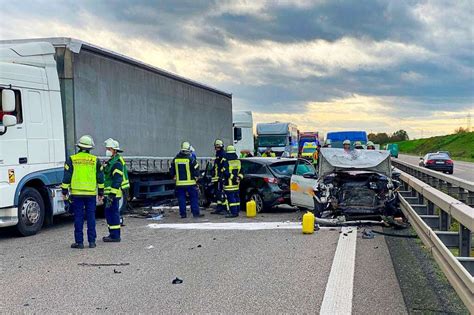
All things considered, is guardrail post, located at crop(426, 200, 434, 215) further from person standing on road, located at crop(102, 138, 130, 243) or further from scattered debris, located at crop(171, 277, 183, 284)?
person standing on road, located at crop(102, 138, 130, 243)

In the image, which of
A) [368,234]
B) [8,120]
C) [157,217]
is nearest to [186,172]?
[157,217]

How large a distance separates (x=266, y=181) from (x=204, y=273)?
6.61 m

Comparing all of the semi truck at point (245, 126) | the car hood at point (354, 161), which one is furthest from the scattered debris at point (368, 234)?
the semi truck at point (245, 126)

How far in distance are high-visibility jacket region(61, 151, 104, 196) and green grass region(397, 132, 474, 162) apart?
66.9m

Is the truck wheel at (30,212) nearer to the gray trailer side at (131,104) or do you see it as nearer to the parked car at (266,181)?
the gray trailer side at (131,104)

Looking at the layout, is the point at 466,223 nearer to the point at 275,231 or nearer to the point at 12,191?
the point at 275,231

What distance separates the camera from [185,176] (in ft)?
41.3

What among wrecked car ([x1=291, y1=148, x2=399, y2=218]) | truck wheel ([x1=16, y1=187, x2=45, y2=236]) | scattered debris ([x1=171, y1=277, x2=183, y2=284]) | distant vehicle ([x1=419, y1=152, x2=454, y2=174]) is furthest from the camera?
distant vehicle ([x1=419, y1=152, x2=454, y2=174])

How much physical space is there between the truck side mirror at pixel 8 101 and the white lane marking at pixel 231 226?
143 inches

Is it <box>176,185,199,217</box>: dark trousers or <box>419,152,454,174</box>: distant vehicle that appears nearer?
<box>176,185,199,217</box>: dark trousers

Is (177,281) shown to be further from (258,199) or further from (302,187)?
(258,199)

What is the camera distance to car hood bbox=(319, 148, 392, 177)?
10.8 meters

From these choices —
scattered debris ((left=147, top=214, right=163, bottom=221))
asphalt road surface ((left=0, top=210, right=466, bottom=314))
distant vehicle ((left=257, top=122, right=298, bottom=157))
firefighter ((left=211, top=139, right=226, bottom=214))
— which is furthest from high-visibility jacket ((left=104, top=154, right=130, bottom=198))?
distant vehicle ((left=257, top=122, right=298, bottom=157))

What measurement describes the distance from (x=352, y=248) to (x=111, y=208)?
4185mm
